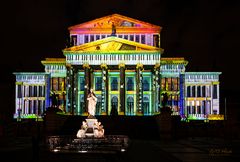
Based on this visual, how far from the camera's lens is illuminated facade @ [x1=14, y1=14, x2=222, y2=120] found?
76562 millimetres

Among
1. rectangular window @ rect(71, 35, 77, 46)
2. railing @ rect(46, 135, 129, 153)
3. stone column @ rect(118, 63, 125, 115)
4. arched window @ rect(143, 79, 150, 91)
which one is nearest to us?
railing @ rect(46, 135, 129, 153)

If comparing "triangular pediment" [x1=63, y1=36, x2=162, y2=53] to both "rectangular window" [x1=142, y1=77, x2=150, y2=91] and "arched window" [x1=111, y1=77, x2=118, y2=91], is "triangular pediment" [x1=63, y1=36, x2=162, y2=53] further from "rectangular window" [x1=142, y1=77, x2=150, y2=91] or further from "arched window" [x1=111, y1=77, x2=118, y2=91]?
"rectangular window" [x1=142, y1=77, x2=150, y2=91]

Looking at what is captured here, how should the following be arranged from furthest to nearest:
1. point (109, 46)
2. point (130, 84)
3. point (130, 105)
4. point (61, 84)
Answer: point (61, 84) < point (130, 84) < point (130, 105) < point (109, 46)

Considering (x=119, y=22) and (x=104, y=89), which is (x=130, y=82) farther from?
(x=119, y=22)

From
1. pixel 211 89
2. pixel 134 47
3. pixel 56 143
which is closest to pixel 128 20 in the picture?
pixel 134 47

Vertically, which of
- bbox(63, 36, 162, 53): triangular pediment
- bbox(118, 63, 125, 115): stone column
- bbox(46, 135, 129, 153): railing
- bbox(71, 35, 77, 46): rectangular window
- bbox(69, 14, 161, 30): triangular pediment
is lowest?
bbox(46, 135, 129, 153): railing

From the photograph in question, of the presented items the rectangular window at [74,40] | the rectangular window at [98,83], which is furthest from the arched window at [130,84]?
the rectangular window at [74,40]

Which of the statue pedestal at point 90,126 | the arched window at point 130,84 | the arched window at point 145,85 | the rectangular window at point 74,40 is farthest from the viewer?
the rectangular window at point 74,40

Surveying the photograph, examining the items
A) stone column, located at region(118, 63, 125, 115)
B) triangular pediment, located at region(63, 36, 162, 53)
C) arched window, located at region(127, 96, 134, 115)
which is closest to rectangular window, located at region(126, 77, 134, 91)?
arched window, located at region(127, 96, 134, 115)

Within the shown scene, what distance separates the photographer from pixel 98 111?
262ft

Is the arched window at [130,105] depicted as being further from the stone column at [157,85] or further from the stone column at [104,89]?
the stone column at [157,85]

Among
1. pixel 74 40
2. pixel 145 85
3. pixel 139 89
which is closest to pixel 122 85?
pixel 139 89

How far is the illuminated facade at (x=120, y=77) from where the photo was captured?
76562 millimetres

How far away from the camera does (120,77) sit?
2995 inches
